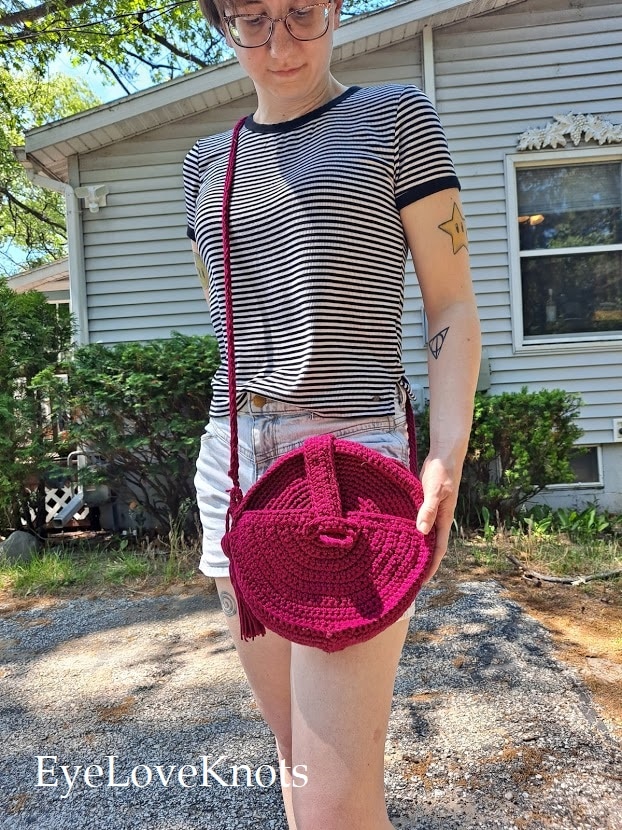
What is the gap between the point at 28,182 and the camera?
1805cm

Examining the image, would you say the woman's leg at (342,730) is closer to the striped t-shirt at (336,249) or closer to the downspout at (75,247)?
the striped t-shirt at (336,249)

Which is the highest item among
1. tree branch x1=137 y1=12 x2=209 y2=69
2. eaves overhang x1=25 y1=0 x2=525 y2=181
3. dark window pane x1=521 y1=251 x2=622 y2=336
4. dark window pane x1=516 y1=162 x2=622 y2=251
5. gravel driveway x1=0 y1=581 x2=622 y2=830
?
tree branch x1=137 y1=12 x2=209 y2=69

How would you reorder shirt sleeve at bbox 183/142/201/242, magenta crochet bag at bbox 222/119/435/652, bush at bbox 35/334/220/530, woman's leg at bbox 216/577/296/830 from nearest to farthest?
magenta crochet bag at bbox 222/119/435/652, woman's leg at bbox 216/577/296/830, shirt sleeve at bbox 183/142/201/242, bush at bbox 35/334/220/530

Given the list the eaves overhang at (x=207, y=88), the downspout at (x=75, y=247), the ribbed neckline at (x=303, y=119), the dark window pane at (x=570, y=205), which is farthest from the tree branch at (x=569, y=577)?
the eaves overhang at (x=207, y=88)

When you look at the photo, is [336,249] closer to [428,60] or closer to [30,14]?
[428,60]

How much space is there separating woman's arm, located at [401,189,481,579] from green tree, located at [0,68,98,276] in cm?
1449

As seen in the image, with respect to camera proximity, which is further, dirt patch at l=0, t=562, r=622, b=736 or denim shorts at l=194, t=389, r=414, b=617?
dirt patch at l=0, t=562, r=622, b=736

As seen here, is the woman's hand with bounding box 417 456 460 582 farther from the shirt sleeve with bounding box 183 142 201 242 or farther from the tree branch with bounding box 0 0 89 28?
the tree branch with bounding box 0 0 89 28

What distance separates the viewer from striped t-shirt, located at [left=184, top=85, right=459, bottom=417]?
102cm

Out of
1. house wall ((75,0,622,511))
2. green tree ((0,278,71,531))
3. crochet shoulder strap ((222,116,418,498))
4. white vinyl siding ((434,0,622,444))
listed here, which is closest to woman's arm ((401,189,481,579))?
crochet shoulder strap ((222,116,418,498))

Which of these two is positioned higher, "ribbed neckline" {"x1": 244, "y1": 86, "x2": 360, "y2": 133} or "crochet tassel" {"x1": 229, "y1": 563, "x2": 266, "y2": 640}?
"ribbed neckline" {"x1": 244, "y1": 86, "x2": 360, "y2": 133}

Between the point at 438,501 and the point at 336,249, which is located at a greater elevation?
the point at 336,249

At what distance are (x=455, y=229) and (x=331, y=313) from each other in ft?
0.86

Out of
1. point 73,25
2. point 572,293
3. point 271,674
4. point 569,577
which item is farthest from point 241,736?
point 73,25
